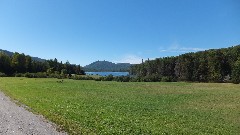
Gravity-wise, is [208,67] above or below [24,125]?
above

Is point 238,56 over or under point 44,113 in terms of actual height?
over

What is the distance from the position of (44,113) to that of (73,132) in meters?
9.91

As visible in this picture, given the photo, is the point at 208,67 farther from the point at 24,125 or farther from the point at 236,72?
the point at 24,125

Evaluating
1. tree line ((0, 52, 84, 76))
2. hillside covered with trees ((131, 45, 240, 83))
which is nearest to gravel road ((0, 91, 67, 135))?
hillside covered with trees ((131, 45, 240, 83))

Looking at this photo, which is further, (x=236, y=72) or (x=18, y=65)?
(x=18, y=65)

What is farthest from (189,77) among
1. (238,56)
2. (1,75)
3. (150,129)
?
(150,129)

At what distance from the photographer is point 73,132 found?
68.0 feet

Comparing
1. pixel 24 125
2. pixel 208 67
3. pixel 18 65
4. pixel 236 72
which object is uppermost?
pixel 18 65

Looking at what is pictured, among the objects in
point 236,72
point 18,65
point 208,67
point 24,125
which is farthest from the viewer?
point 18,65

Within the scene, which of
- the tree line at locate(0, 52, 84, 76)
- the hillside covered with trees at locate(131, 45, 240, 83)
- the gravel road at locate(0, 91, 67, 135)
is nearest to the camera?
the gravel road at locate(0, 91, 67, 135)

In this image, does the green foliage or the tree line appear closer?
the green foliage

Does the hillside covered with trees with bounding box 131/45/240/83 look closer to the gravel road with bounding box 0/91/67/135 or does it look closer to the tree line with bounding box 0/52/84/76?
the tree line with bounding box 0/52/84/76

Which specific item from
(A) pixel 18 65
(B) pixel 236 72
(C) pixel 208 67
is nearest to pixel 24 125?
(B) pixel 236 72

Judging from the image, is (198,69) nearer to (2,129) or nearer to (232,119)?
(232,119)
